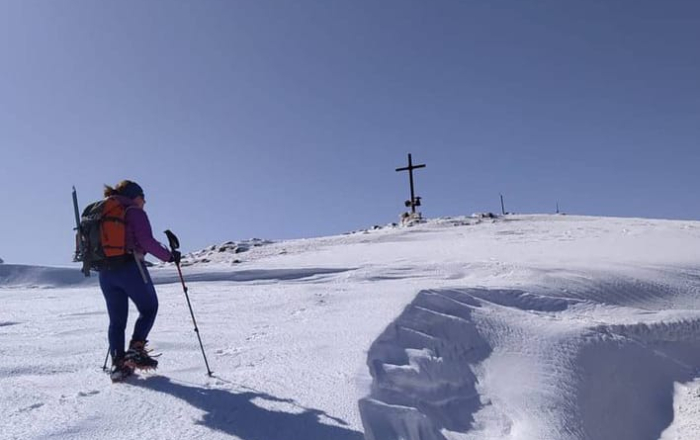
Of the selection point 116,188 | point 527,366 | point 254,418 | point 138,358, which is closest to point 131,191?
point 116,188

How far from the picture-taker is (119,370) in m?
3.75

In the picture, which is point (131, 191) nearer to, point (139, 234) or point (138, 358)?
point (139, 234)

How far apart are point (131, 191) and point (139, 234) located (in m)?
0.38

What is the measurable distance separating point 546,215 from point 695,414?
1460 centimetres

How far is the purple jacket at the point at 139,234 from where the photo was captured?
12.9ft

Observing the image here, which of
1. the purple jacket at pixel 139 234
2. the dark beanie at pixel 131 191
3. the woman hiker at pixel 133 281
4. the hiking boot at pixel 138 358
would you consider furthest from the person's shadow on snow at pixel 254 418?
the dark beanie at pixel 131 191

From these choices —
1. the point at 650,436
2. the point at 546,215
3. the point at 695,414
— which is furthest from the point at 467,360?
the point at 546,215

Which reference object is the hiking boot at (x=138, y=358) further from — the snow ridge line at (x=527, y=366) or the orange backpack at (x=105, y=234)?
the snow ridge line at (x=527, y=366)

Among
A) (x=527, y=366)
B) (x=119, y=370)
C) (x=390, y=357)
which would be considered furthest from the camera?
(x=527, y=366)

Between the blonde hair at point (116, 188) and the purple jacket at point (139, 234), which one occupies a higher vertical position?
the blonde hair at point (116, 188)

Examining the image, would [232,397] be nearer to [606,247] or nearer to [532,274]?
[532,274]

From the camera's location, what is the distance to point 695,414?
15.8ft

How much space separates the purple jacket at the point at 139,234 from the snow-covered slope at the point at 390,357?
0.98 m

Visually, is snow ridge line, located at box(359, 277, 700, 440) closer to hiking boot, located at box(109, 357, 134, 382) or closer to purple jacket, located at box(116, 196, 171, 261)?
hiking boot, located at box(109, 357, 134, 382)
